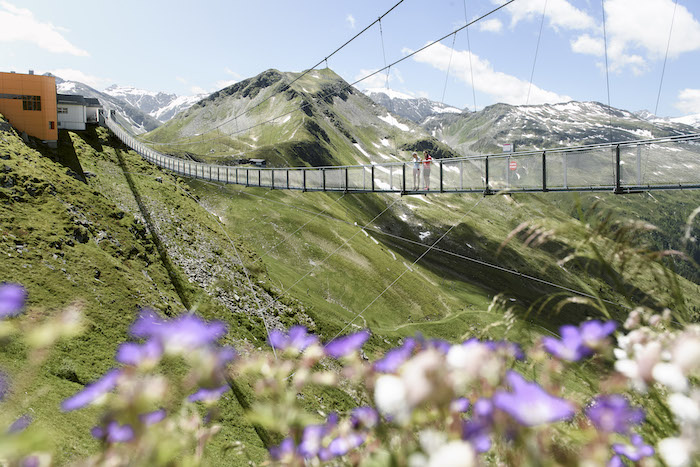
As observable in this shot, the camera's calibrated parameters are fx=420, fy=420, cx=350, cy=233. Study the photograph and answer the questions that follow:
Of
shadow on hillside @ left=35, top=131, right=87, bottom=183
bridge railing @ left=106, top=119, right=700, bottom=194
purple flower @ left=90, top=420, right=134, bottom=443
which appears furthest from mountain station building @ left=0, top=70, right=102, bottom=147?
purple flower @ left=90, top=420, right=134, bottom=443

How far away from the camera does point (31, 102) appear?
1688 inches

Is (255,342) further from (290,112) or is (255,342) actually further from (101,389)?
(290,112)

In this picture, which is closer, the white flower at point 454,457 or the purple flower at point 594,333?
the white flower at point 454,457

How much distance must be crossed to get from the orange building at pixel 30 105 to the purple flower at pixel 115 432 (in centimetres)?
5268

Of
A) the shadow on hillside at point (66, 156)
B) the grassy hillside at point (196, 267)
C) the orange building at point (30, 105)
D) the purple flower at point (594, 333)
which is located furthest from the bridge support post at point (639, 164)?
the orange building at point (30, 105)

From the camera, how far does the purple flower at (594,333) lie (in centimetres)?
98

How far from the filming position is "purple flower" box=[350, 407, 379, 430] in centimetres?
119

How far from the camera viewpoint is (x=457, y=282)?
362 feet

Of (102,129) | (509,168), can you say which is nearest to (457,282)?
(102,129)

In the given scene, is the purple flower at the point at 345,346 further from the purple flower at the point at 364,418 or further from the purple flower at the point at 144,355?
the purple flower at the point at 144,355

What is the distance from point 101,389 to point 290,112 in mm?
205873

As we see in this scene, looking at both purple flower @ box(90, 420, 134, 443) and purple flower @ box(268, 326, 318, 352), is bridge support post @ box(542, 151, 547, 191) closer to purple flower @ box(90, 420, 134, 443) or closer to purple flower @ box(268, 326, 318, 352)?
purple flower @ box(268, 326, 318, 352)

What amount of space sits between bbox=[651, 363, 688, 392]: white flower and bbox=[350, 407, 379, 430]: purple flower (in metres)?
0.65

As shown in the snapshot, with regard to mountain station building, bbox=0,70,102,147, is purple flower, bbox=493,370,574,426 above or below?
below
